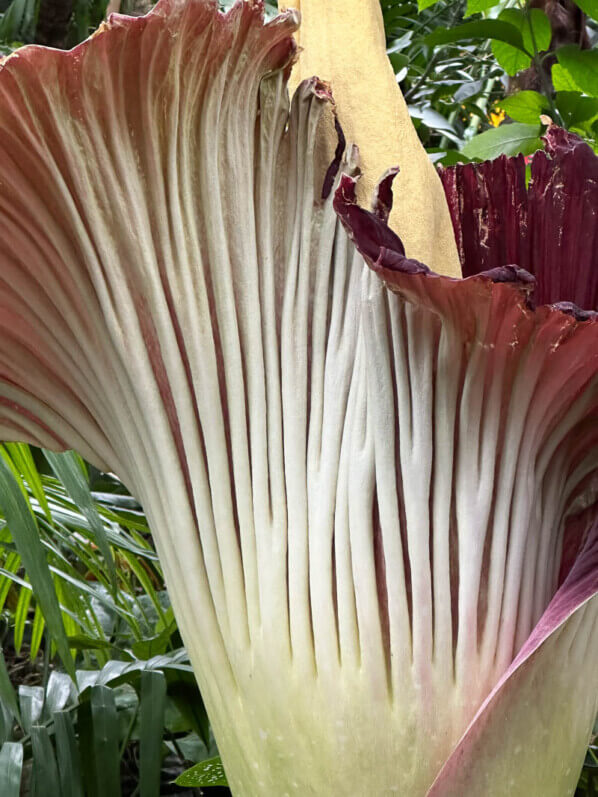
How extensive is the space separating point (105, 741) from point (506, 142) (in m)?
0.61

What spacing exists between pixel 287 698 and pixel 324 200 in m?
0.23

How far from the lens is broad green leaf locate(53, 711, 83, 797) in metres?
0.69

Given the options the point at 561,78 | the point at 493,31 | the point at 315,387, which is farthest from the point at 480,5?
the point at 315,387

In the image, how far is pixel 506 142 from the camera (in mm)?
760

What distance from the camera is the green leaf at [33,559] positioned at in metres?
0.59

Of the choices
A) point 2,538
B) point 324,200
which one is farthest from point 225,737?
point 2,538

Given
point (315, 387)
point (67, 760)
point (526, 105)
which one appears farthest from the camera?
point (526, 105)

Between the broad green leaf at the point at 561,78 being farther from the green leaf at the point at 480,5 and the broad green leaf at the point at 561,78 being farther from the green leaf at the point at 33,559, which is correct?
the green leaf at the point at 33,559

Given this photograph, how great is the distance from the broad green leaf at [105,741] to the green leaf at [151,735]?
0.03 meters

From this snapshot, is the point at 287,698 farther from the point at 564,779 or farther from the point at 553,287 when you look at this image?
the point at 553,287

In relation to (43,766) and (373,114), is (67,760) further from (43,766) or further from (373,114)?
(373,114)

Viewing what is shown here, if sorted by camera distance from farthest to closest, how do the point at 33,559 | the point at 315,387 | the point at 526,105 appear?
the point at 526,105, the point at 33,559, the point at 315,387

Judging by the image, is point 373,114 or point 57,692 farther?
point 57,692

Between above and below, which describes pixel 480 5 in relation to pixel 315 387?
above
